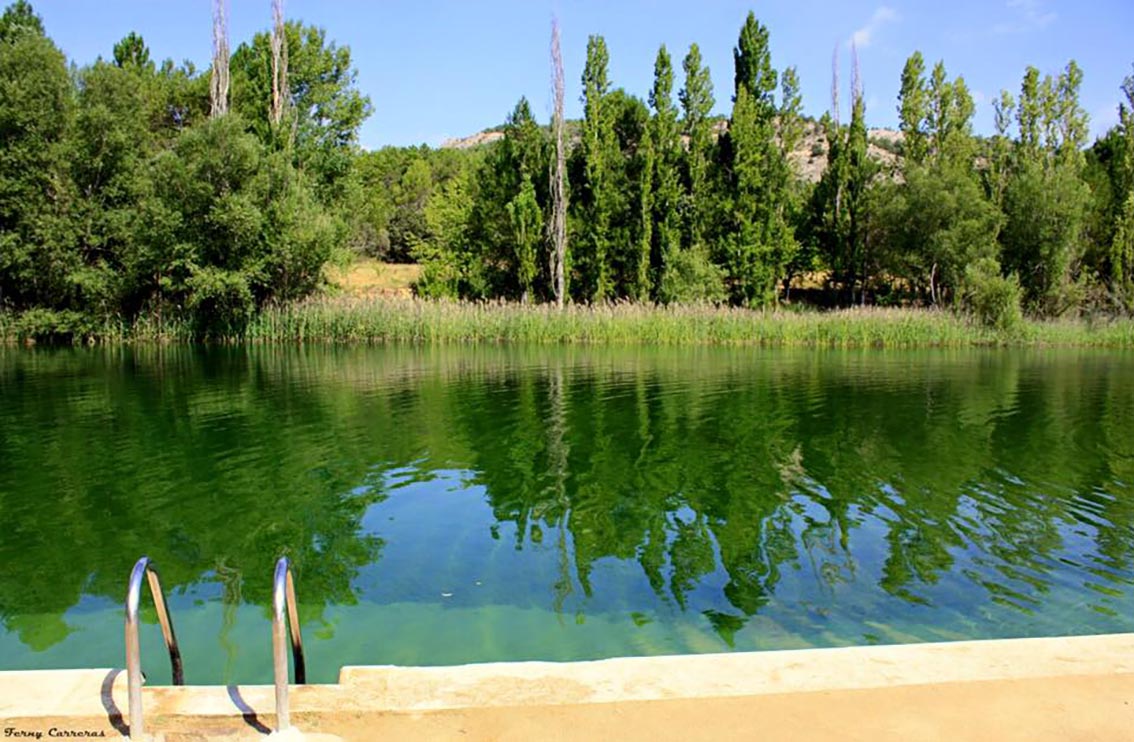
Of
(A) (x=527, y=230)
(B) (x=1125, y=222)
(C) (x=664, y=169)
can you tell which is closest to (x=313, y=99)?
(A) (x=527, y=230)

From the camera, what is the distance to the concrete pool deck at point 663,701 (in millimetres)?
2908

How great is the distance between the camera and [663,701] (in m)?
3.08

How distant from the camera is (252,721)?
2984 mm

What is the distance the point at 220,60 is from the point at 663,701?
113 feet

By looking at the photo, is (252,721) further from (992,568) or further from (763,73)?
(763,73)

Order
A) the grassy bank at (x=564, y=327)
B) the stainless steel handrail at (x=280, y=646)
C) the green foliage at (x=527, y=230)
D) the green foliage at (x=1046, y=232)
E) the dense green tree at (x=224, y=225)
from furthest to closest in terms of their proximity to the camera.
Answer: the green foliage at (x=1046, y=232), the green foliage at (x=527, y=230), the grassy bank at (x=564, y=327), the dense green tree at (x=224, y=225), the stainless steel handrail at (x=280, y=646)

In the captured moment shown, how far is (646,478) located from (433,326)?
70.1 feet

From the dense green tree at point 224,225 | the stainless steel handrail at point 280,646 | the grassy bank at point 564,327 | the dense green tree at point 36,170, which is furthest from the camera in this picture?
the grassy bank at point 564,327

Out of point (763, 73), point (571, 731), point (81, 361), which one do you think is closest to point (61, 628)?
point (571, 731)

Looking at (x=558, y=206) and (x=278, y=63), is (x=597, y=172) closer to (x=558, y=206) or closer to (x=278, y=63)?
(x=558, y=206)

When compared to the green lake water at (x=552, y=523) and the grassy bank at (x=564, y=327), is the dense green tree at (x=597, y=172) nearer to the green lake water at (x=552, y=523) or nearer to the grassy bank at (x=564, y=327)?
the grassy bank at (x=564, y=327)

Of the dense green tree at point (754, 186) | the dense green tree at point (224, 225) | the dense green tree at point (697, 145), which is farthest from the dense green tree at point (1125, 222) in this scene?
the dense green tree at point (224, 225)

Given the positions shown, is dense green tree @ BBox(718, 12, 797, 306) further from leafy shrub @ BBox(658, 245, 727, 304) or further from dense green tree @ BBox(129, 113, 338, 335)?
dense green tree @ BBox(129, 113, 338, 335)

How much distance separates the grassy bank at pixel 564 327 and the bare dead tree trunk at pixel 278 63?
901cm
